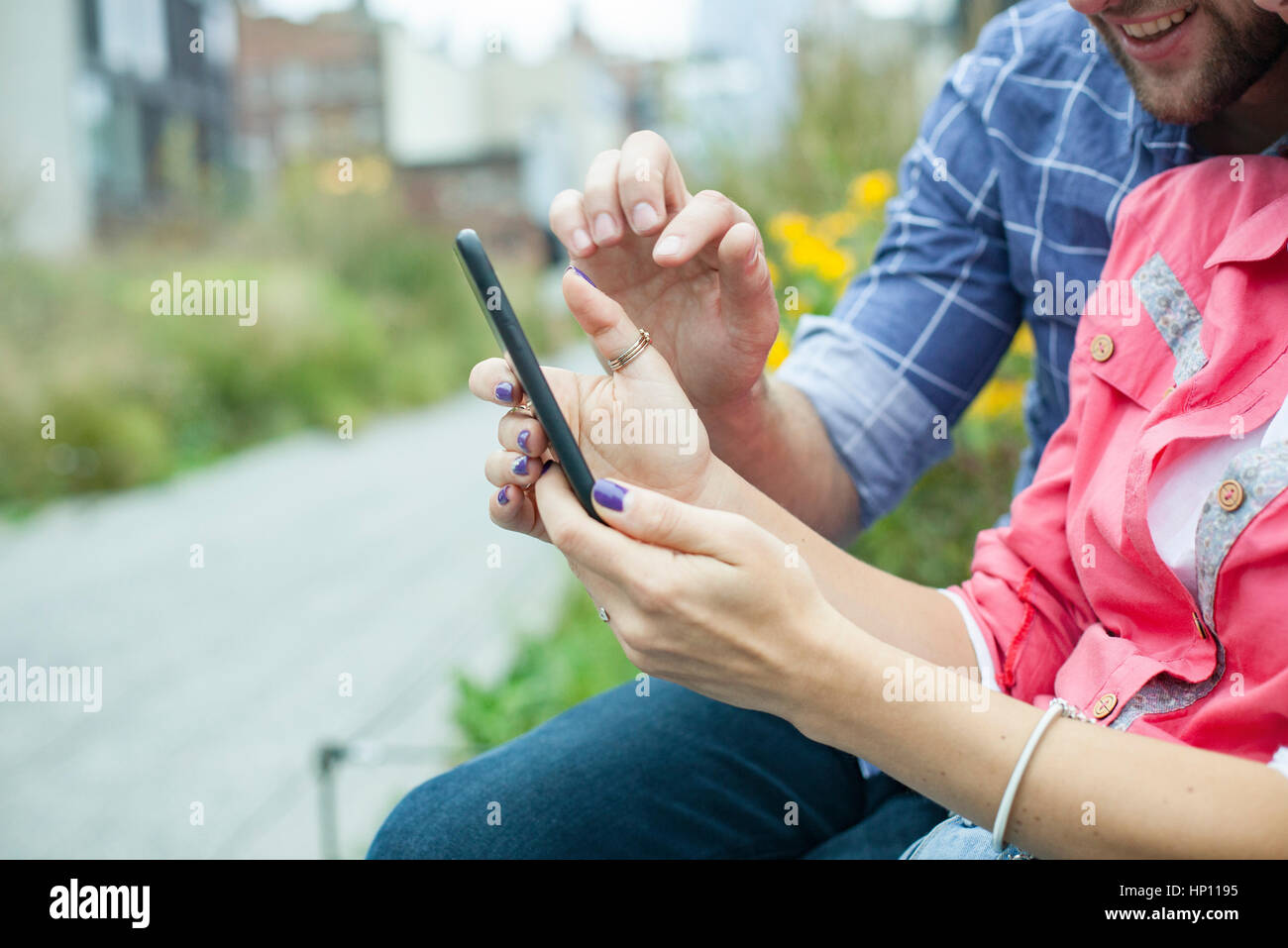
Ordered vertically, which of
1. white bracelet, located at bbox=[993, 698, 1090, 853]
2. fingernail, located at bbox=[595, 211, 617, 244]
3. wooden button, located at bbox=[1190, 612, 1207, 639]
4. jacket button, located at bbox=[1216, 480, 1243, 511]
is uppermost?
fingernail, located at bbox=[595, 211, 617, 244]

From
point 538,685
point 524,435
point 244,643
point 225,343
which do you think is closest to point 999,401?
point 538,685

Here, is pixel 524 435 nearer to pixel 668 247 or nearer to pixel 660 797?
pixel 668 247

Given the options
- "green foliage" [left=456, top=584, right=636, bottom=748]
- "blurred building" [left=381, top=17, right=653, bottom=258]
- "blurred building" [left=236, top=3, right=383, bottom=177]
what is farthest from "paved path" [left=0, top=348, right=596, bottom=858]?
"blurred building" [left=236, top=3, right=383, bottom=177]

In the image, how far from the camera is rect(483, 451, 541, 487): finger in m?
0.90

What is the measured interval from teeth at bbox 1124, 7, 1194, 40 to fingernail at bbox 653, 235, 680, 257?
0.47m

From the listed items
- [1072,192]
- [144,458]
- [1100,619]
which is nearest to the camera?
[1100,619]

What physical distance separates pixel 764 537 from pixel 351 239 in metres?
11.4

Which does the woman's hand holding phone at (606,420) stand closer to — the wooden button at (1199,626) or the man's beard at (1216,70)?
the wooden button at (1199,626)

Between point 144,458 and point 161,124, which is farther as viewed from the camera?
point 161,124

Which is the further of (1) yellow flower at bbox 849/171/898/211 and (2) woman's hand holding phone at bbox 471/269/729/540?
(1) yellow flower at bbox 849/171/898/211

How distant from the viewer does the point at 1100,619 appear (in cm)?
96

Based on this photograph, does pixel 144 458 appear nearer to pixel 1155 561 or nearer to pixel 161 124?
pixel 1155 561

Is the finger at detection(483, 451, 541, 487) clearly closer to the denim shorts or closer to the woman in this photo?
the woman
